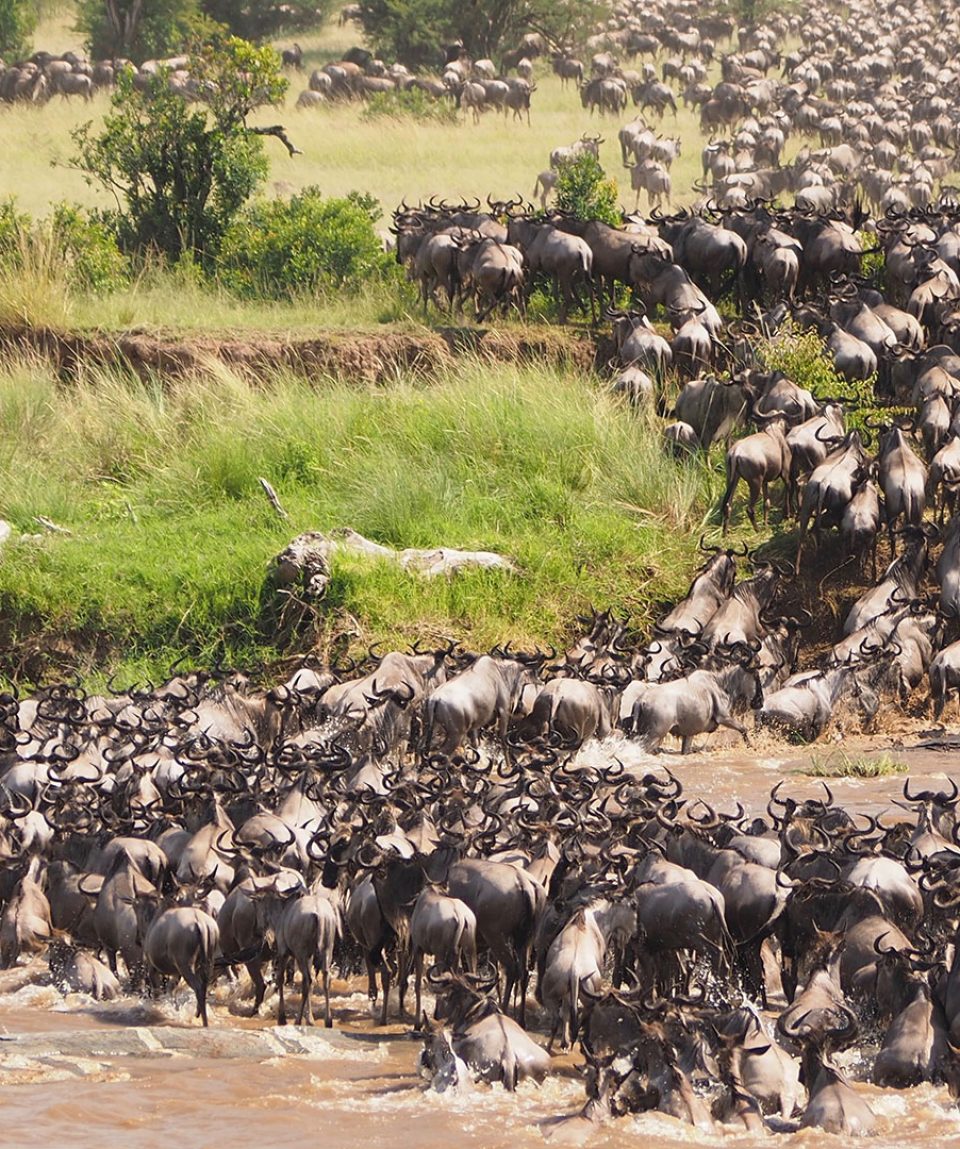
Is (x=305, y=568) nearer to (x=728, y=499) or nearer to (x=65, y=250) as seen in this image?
(x=728, y=499)

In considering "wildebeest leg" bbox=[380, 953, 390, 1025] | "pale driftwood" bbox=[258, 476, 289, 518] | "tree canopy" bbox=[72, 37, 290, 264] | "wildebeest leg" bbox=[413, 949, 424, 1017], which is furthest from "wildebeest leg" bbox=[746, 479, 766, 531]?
"tree canopy" bbox=[72, 37, 290, 264]

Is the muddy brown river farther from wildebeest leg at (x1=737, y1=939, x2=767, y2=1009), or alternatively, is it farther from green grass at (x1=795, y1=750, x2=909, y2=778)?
green grass at (x1=795, y1=750, x2=909, y2=778)

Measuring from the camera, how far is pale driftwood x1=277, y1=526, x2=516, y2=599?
14094 mm

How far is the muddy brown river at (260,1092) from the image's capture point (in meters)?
6.93

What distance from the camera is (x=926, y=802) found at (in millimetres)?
9203

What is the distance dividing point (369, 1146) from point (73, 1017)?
2.01 meters

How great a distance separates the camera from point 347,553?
14523 millimetres

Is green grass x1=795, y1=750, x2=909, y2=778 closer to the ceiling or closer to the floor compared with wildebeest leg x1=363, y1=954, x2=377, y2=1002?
closer to the floor

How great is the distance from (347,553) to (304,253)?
766cm

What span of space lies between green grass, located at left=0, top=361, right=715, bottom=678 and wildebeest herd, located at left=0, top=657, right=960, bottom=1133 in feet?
12.7

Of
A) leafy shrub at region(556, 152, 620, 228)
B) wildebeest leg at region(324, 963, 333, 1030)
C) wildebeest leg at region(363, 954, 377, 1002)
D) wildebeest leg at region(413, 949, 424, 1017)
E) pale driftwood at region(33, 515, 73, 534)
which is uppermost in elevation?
leafy shrub at region(556, 152, 620, 228)

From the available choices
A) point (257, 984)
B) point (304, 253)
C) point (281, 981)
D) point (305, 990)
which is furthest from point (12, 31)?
point (305, 990)

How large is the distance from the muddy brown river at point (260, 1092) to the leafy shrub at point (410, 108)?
29287 mm

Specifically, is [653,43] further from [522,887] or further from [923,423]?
[522,887]
